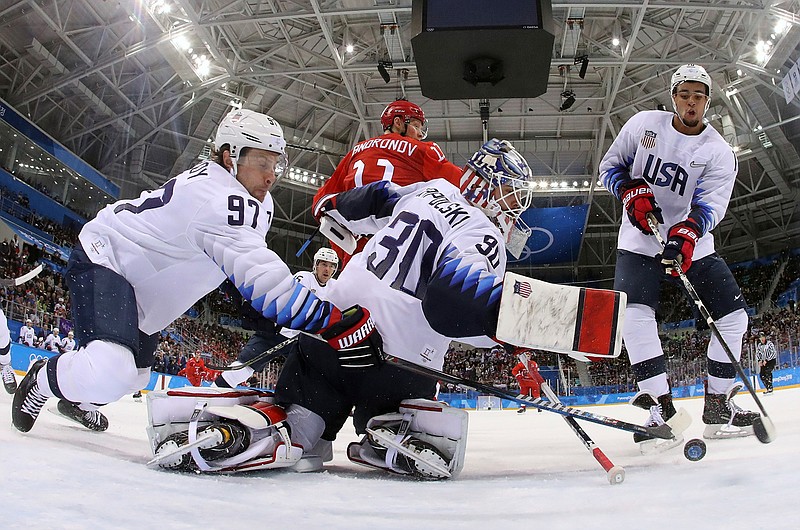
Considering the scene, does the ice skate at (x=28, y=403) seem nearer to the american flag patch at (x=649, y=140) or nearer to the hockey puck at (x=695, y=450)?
the hockey puck at (x=695, y=450)

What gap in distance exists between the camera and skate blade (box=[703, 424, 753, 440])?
2.35 m

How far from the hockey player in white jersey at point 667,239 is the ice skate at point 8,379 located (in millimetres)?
3290

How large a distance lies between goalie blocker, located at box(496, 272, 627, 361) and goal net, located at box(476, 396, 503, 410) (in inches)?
403

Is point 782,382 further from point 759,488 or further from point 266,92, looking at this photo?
point 266,92

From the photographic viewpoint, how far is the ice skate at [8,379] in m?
3.60

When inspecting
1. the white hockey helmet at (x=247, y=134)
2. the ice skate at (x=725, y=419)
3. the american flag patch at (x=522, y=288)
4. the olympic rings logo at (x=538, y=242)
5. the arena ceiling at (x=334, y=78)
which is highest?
the arena ceiling at (x=334, y=78)

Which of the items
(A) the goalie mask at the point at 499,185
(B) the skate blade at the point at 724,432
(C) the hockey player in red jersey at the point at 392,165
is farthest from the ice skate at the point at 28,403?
(B) the skate blade at the point at 724,432

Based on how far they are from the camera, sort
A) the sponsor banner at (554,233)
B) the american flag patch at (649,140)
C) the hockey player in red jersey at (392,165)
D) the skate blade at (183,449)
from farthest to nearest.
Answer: the sponsor banner at (554,233), the hockey player in red jersey at (392,165), the american flag patch at (649,140), the skate blade at (183,449)

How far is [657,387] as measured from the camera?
8.07ft

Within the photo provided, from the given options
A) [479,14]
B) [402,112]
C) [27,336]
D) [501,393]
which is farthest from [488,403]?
[501,393]

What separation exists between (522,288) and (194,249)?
42.2 inches

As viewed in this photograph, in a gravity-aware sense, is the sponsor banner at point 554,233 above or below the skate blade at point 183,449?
above

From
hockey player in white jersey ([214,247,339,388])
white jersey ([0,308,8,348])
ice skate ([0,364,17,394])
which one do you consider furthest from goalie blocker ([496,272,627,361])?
white jersey ([0,308,8,348])

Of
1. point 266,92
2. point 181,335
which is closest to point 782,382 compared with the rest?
point 181,335
